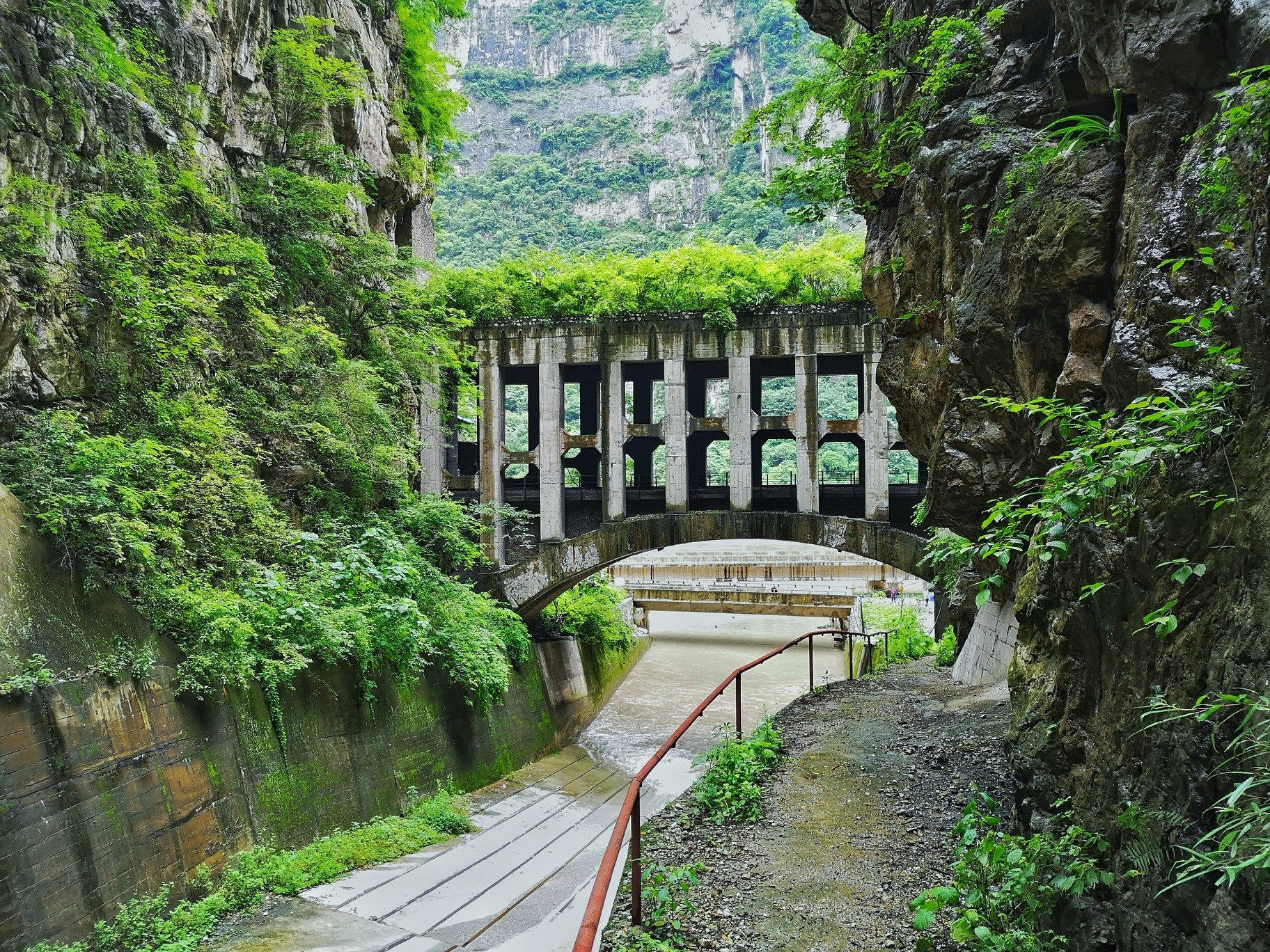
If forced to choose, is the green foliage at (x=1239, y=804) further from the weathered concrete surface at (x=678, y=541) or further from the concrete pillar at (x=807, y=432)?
the concrete pillar at (x=807, y=432)

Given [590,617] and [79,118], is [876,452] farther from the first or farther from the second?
[79,118]

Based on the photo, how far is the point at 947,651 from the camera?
1356 centimetres

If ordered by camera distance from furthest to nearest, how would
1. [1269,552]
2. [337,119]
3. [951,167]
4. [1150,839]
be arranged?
[337,119], [951,167], [1150,839], [1269,552]

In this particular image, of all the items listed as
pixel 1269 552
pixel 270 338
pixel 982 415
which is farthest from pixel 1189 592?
pixel 270 338

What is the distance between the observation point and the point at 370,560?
10.5m

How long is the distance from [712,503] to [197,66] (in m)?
11.6

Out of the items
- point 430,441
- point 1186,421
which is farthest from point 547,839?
point 1186,421

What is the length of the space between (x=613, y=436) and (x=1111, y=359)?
11791mm

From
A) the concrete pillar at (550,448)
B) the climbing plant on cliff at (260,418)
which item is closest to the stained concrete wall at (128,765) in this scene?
the climbing plant on cliff at (260,418)

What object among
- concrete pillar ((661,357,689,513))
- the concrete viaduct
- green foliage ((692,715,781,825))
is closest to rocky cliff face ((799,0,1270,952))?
green foliage ((692,715,781,825))

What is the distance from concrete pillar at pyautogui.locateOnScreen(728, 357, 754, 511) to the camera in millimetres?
14727

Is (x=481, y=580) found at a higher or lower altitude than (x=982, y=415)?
lower

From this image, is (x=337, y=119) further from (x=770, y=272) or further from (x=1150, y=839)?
(x=1150, y=839)

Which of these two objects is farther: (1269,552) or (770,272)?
(770,272)
